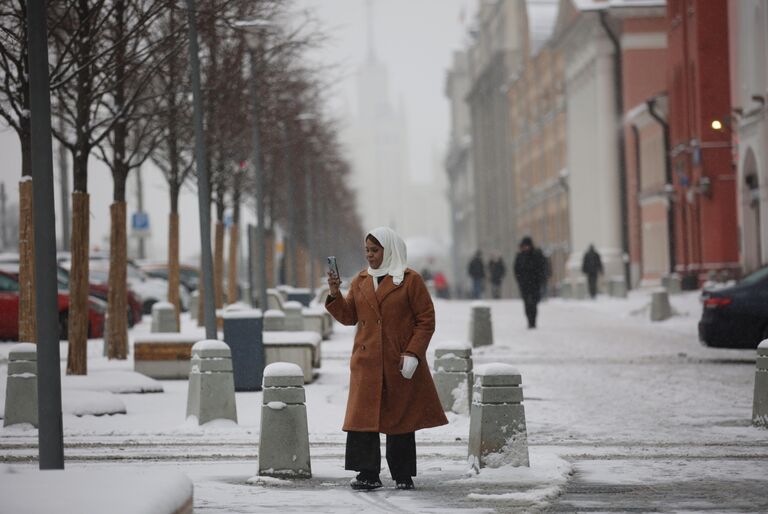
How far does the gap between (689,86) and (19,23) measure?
1398 inches

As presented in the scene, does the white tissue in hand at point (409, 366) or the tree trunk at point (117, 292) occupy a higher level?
the tree trunk at point (117, 292)

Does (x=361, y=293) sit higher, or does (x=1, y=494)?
(x=361, y=293)

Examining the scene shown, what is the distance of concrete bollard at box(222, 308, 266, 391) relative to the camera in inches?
801

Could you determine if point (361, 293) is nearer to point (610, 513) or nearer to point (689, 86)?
point (610, 513)

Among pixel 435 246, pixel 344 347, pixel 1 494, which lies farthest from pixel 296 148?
pixel 435 246

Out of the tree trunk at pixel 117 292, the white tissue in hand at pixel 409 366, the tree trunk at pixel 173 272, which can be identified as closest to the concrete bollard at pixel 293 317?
the tree trunk at pixel 173 272

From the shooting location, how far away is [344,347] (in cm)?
3136

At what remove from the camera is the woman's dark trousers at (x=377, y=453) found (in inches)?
434

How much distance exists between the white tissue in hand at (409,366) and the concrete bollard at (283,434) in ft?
3.89

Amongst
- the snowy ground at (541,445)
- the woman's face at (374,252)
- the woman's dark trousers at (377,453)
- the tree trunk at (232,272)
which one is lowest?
the snowy ground at (541,445)

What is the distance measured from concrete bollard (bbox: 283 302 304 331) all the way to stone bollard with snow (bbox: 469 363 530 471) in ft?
60.4

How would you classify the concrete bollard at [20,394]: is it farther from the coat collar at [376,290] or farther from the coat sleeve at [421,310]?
the coat sleeve at [421,310]

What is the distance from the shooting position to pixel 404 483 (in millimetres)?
11188

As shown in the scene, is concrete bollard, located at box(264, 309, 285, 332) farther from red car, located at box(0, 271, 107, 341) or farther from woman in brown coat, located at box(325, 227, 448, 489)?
woman in brown coat, located at box(325, 227, 448, 489)
